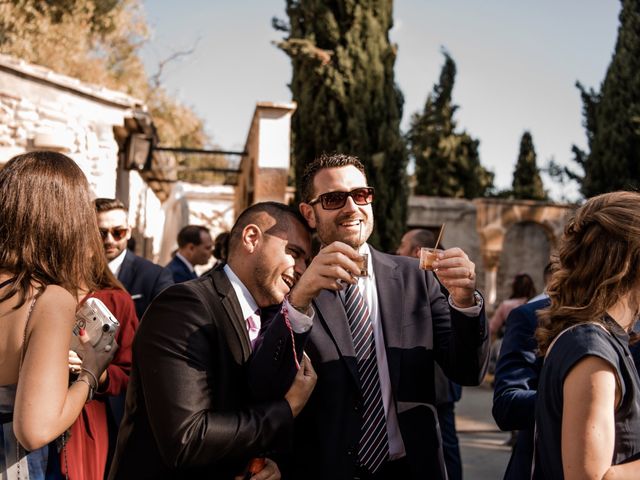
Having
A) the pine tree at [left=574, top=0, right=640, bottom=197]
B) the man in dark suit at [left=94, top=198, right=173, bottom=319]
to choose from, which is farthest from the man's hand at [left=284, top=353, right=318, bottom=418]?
the pine tree at [left=574, top=0, right=640, bottom=197]

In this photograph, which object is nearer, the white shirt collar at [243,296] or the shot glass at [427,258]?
the white shirt collar at [243,296]

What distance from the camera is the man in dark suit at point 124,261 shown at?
4.74m

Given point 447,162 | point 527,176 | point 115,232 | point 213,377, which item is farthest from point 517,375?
point 527,176

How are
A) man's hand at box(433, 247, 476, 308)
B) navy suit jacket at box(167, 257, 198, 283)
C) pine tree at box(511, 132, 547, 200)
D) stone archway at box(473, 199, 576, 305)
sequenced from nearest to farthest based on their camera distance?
man's hand at box(433, 247, 476, 308) < navy suit jacket at box(167, 257, 198, 283) < stone archway at box(473, 199, 576, 305) < pine tree at box(511, 132, 547, 200)

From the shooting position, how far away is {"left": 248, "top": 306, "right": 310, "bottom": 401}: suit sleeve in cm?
214

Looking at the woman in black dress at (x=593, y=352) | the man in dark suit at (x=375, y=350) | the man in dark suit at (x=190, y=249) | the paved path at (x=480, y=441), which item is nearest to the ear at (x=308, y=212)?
the man in dark suit at (x=375, y=350)

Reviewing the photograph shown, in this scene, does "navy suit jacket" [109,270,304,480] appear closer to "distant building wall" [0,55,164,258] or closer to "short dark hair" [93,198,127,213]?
"short dark hair" [93,198,127,213]

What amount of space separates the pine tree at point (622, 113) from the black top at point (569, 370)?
15.2 m

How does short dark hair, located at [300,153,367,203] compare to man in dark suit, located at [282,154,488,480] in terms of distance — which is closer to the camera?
man in dark suit, located at [282,154,488,480]

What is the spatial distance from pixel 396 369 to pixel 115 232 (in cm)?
277

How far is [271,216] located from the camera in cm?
239

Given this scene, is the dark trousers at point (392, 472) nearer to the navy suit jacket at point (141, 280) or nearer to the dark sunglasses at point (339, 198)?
the dark sunglasses at point (339, 198)

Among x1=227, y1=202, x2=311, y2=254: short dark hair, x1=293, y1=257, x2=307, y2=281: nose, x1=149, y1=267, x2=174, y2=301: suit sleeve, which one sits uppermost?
x1=227, y1=202, x2=311, y2=254: short dark hair

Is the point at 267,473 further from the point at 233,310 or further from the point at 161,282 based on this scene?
the point at 161,282
